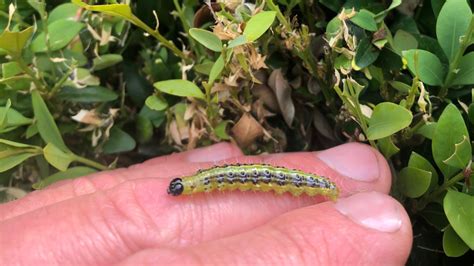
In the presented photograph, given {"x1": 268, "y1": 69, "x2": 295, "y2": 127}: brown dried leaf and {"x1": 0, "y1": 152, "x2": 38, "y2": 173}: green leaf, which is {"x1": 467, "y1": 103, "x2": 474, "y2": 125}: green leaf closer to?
{"x1": 268, "y1": 69, "x2": 295, "y2": 127}: brown dried leaf

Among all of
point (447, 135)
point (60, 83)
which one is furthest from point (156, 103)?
point (447, 135)

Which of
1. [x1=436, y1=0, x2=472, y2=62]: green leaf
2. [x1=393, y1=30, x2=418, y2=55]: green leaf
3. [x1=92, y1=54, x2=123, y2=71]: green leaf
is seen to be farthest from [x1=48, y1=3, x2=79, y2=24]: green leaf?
[x1=436, y1=0, x2=472, y2=62]: green leaf

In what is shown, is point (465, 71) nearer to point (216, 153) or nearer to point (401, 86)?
point (401, 86)

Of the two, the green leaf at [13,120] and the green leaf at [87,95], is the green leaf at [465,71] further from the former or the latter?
the green leaf at [13,120]

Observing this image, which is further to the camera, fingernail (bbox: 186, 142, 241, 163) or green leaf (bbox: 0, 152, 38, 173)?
fingernail (bbox: 186, 142, 241, 163)

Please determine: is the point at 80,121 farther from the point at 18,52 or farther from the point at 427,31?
the point at 427,31

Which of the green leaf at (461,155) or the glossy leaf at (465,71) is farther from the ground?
the glossy leaf at (465,71)

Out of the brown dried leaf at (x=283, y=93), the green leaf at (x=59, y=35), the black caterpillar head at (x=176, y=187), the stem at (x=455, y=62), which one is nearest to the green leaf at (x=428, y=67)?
the stem at (x=455, y=62)
